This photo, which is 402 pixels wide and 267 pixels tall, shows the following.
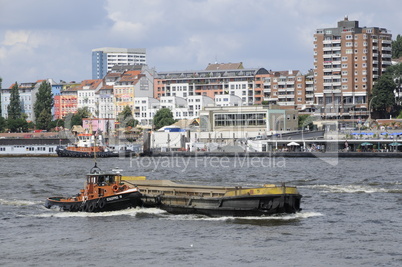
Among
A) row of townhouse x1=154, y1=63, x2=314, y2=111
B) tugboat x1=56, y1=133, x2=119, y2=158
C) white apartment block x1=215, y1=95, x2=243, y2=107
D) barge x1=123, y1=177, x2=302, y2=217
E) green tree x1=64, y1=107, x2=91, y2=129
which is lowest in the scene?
barge x1=123, y1=177, x2=302, y2=217

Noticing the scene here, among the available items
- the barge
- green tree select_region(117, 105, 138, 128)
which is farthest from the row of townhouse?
the barge

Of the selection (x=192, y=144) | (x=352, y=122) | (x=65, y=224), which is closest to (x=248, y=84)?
(x=352, y=122)

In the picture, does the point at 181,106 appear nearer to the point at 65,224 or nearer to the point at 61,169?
the point at 61,169

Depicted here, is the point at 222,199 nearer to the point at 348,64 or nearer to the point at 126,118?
the point at 348,64

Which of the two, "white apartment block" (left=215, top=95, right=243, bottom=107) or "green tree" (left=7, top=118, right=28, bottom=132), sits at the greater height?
"white apartment block" (left=215, top=95, right=243, bottom=107)

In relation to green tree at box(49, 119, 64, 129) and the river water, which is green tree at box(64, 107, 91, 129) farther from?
the river water

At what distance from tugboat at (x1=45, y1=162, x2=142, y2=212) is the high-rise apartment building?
122 meters

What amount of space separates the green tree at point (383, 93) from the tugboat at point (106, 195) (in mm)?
115756

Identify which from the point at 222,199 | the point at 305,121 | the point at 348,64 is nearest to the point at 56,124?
the point at 305,121

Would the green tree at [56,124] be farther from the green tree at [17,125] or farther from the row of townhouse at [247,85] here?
the row of townhouse at [247,85]

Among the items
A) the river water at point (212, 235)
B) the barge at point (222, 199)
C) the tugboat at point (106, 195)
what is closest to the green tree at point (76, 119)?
the river water at point (212, 235)

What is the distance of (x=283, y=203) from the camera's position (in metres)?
44.9

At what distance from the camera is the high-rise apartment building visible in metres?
165

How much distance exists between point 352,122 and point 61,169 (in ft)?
268
